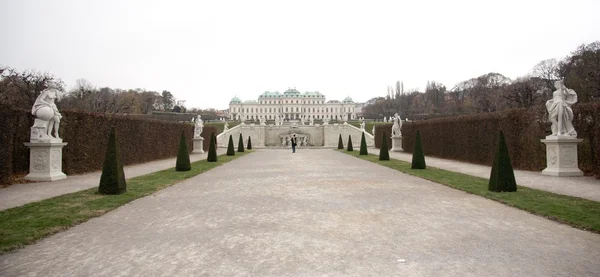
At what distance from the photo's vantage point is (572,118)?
11555 millimetres

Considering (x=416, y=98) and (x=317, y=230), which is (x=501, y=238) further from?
(x=416, y=98)

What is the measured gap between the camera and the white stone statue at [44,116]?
35.0 ft

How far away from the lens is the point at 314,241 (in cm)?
450

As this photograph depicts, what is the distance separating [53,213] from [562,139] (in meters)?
12.8

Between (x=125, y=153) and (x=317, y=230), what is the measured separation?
45.6 feet

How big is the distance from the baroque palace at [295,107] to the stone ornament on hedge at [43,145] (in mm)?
98257

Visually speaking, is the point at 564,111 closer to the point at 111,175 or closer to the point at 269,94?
the point at 111,175

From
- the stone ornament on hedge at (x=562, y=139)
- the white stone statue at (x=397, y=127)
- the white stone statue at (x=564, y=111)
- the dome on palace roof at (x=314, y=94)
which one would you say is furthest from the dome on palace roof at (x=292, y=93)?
the white stone statue at (x=564, y=111)

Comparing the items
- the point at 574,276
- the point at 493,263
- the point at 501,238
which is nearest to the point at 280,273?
the point at 493,263

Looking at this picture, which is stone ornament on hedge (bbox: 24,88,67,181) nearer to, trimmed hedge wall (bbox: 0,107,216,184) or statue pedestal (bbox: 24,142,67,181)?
statue pedestal (bbox: 24,142,67,181)

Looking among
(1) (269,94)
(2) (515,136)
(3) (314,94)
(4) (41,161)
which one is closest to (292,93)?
(3) (314,94)

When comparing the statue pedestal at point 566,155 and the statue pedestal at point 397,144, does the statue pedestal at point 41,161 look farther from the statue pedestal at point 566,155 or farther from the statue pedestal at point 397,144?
the statue pedestal at point 397,144

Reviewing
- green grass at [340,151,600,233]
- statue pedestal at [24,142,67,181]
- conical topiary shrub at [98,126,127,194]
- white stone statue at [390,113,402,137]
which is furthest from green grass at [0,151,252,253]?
white stone statue at [390,113,402,137]

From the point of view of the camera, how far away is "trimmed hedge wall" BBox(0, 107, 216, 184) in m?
10.1
